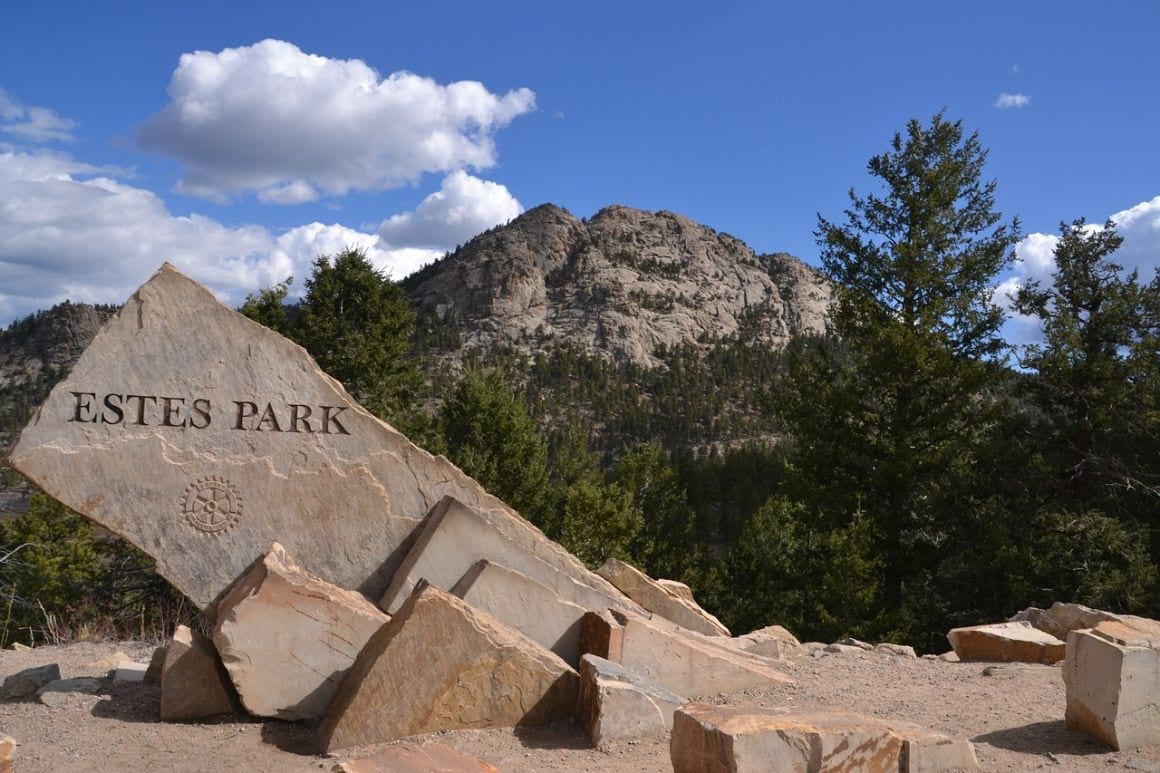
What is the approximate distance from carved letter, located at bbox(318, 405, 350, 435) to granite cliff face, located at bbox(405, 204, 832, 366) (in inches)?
3461

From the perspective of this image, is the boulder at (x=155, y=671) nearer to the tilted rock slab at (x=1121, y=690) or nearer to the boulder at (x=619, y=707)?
the boulder at (x=619, y=707)

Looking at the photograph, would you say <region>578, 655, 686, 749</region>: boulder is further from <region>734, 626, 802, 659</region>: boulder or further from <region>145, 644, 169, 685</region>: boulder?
<region>145, 644, 169, 685</region>: boulder

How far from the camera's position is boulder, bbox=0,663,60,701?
7.00 meters

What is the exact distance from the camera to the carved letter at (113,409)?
6.98 metres

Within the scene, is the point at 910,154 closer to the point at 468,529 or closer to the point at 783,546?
the point at 783,546

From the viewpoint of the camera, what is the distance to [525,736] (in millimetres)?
6219

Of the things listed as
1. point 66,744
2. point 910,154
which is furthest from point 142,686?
point 910,154

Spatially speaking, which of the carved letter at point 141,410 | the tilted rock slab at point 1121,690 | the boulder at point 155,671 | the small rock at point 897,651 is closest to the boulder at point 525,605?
the boulder at point 155,671

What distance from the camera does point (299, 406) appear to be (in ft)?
24.1

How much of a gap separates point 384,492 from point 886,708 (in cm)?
453

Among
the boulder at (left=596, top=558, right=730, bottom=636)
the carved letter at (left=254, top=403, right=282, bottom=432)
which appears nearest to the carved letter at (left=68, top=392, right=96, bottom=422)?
the carved letter at (left=254, top=403, right=282, bottom=432)

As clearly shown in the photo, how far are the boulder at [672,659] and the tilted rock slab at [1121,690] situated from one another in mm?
2447

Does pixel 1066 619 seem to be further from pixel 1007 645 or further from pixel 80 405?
pixel 80 405

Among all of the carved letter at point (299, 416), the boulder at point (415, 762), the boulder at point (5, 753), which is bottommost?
the boulder at point (5, 753)
